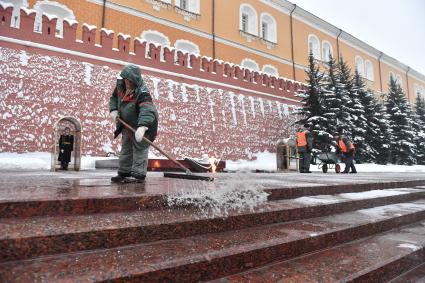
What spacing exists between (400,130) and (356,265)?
24551mm

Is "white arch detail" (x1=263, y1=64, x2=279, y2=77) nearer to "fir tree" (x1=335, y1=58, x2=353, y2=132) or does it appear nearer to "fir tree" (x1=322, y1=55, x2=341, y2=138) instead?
"fir tree" (x1=322, y1=55, x2=341, y2=138)

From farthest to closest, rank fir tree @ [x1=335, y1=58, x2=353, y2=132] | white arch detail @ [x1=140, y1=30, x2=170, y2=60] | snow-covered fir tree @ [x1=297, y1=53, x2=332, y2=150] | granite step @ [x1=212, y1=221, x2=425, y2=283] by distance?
fir tree @ [x1=335, y1=58, x2=353, y2=132]
snow-covered fir tree @ [x1=297, y1=53, x2=332, y2=150]
white arch detail @ [x1=140, y1=30, x2=170, y2=60]
granite step @ [x1=212, y1=221, x2=425, y2=283]

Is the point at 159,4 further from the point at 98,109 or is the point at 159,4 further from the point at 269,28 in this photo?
the point at 269,28

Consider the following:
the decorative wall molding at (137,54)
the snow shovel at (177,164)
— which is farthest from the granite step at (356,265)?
the decorative wall molding at (137,54)

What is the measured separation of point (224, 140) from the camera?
14.5 meters

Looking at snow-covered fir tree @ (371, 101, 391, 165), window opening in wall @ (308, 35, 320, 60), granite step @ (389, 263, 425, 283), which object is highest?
window opening in wall @ (308, 35, 320, 60)

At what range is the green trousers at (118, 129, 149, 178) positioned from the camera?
3.62m

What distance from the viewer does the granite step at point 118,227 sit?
162cm

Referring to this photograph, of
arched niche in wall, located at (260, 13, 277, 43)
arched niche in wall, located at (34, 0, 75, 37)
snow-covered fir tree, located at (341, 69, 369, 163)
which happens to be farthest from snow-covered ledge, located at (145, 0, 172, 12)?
snow-covered fir tree, located at (341, 69, 369, 163)

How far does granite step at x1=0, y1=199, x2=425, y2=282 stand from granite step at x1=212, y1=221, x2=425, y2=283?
0.06 metres

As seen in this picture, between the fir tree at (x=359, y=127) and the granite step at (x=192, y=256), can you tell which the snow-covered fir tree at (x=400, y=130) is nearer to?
the fir tree at (x=359, y=127)

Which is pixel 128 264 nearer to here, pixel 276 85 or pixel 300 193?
pixel 300 193

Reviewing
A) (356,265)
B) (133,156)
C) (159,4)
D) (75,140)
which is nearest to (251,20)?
(159,4)

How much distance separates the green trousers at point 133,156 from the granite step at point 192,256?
171 centimetres
